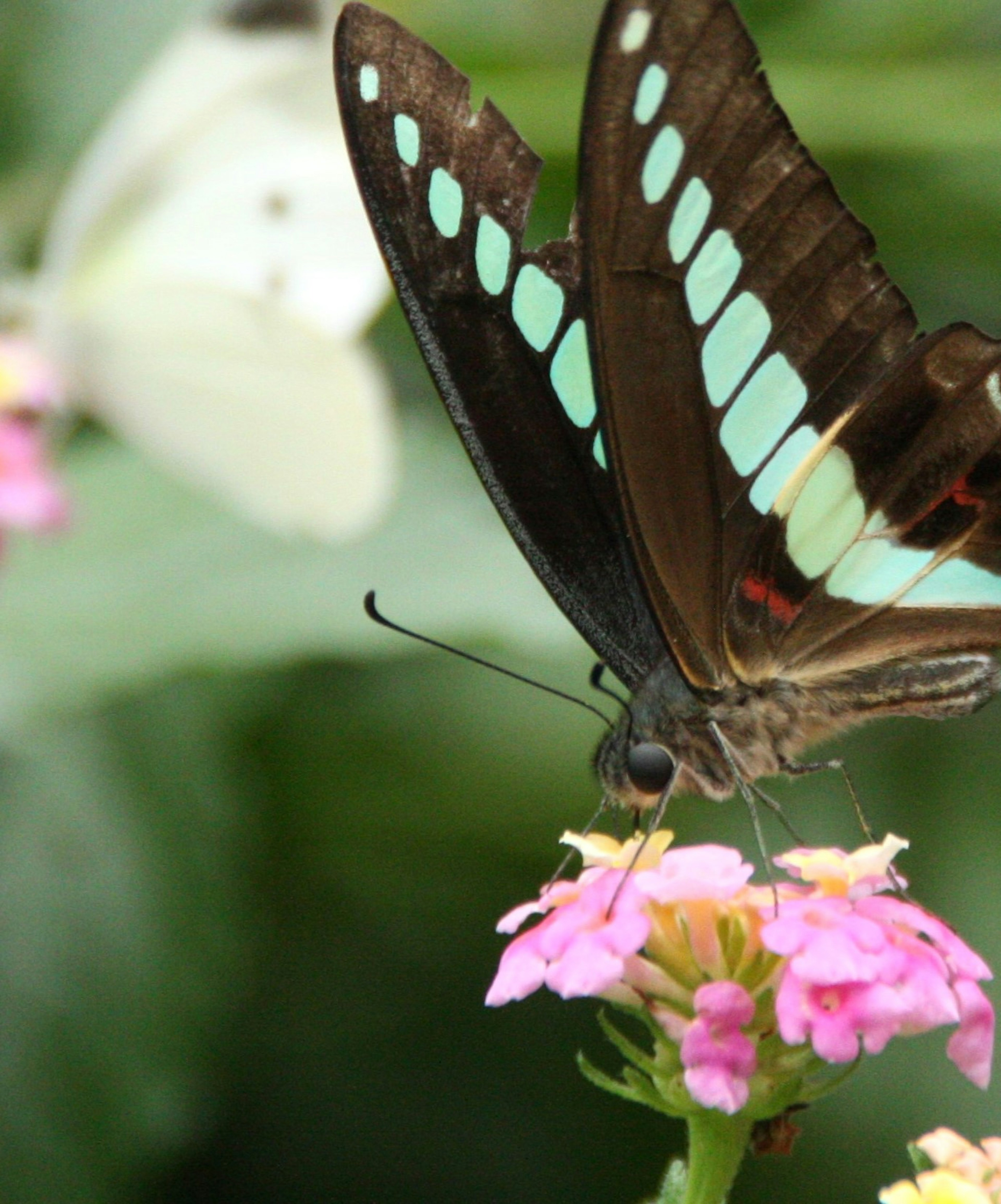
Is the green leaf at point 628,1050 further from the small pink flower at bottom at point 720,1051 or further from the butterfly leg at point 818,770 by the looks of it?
the butterfly leg at point 818,770

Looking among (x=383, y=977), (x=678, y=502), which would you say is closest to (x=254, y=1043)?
(x=383, y=977)

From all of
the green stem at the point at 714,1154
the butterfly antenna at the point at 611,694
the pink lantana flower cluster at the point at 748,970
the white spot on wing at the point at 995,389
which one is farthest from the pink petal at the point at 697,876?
the white spot on wing at the point at 995,389

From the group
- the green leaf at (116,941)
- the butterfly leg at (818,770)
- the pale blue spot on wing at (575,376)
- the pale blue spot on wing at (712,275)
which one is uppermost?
the pale blue spot on wing at (712,275)

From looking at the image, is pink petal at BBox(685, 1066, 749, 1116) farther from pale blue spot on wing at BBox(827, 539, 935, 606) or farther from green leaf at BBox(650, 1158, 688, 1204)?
pale blue spot on wing at BBox(827, 539, 935, 606)

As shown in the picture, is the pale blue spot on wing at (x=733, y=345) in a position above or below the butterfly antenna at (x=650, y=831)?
above

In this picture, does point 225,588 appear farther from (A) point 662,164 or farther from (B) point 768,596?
(A) point 662,164

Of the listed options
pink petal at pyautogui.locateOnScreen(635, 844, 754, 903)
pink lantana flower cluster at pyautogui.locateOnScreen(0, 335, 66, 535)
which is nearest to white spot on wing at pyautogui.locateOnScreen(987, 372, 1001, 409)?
pink petal at pyautogui.locateOnScreen(635, 844, 754, 903)

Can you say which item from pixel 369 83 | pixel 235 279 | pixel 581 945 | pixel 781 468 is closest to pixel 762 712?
pixel 781 468
